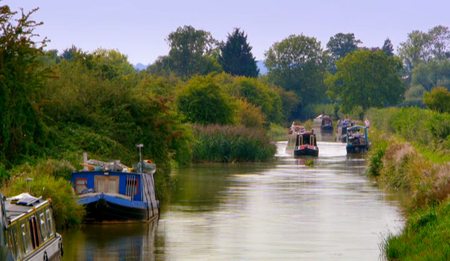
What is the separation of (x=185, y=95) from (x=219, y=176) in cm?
1752

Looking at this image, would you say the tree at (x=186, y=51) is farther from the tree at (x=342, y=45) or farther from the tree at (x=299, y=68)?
the tree at (x=342, y=45)

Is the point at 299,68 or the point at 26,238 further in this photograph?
the point at 299,68

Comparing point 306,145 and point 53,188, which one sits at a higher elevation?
point 306,145

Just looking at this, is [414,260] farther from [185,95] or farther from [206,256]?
[185,95]

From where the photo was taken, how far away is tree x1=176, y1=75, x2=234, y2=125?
209ft

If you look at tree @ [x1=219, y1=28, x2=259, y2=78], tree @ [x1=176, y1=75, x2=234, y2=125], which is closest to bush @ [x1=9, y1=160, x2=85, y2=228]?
tree @ [x1=176, y1=75, x2=234, y2=125]

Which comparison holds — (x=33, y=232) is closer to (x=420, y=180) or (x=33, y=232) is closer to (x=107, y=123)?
(x=420, y=180)

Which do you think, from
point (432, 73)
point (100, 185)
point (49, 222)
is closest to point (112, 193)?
point (100, 185)

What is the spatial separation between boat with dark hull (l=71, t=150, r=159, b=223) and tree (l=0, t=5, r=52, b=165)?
2456mm

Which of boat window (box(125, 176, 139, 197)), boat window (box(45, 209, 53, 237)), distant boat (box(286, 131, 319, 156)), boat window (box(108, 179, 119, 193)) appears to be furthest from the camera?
distant boat (box(286, 131, 319, 156))

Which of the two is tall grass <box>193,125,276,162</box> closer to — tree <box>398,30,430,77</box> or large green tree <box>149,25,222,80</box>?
large green tree <box>149,25,222,80</box>

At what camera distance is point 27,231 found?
16406mm

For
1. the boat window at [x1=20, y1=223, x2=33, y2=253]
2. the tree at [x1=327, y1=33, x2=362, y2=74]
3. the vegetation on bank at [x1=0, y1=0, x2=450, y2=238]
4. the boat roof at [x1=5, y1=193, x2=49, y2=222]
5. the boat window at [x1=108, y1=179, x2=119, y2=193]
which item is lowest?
the boat window at [x1=20, y1=223, x2=33, y2=253]

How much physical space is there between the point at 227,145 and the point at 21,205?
41.6m
